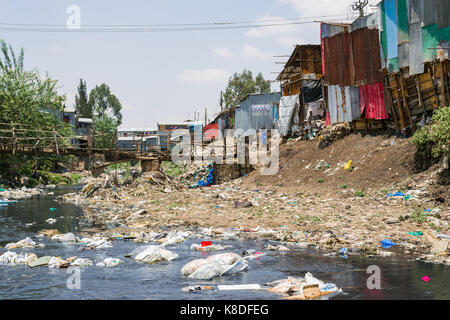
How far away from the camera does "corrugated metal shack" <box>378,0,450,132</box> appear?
44.7ft

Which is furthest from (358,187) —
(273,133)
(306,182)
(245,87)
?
(245,87)

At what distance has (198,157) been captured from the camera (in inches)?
869

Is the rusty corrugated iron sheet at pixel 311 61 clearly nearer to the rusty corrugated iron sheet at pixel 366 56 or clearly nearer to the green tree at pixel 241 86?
the rusty corrugated iron sheet at pixel 366 56

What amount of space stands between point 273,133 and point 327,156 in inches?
264

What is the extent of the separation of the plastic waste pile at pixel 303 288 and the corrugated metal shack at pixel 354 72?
12101 millimetres

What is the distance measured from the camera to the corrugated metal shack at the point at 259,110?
2789 centimetres

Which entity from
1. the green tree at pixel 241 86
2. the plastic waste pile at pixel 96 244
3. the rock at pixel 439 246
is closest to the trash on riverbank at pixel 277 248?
the rock at pixel 439 246

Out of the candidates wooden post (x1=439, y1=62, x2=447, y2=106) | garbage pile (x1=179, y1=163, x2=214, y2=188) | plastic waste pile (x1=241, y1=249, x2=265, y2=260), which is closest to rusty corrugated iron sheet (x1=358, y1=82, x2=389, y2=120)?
wooden post (x1=439, y1=62, x2=447, y2=106)

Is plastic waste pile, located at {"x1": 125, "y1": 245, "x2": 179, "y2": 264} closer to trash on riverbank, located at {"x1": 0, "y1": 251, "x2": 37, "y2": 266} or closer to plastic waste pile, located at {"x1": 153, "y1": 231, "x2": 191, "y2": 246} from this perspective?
plastic waste pile, located at {"x1": 153, "y1": 231, "x2": 191, "y2": 246}

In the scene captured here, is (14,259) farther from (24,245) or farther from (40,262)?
(24,245)

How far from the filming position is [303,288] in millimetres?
5074

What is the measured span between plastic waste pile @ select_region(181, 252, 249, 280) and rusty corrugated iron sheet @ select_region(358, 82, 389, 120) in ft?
38.5

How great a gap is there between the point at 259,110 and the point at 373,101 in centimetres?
1213
